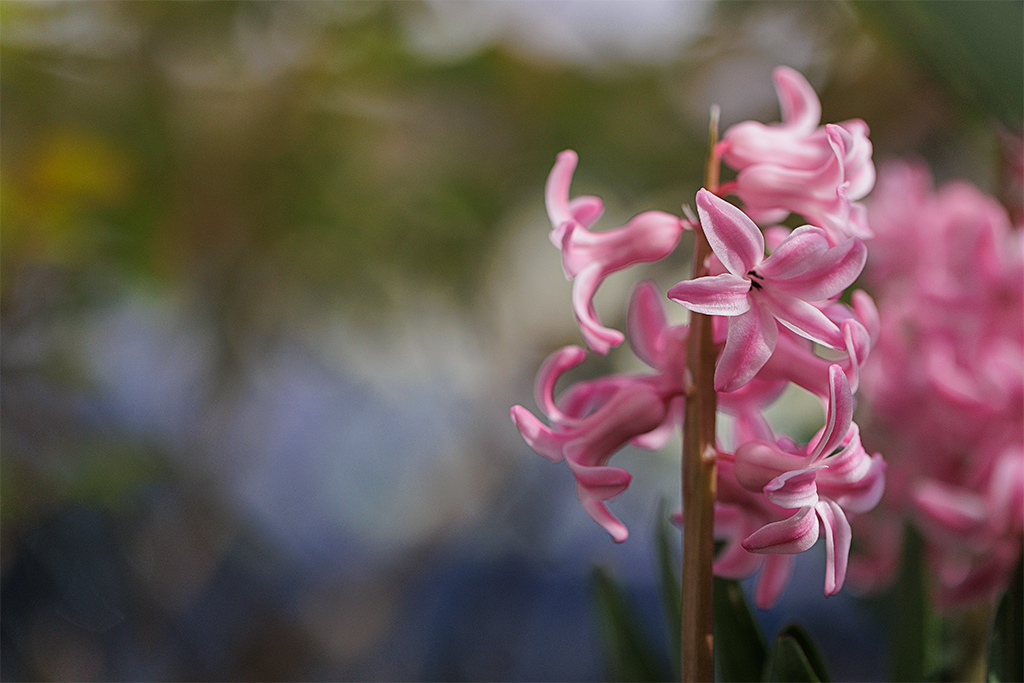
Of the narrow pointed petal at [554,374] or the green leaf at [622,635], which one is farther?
the green leaf at [622,635]

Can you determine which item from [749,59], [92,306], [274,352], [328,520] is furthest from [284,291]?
[749,59]

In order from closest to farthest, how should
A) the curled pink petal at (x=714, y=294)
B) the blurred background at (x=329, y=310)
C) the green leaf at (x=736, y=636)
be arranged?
the curled pink petal at (x=714, y=294) → the green leaf at (x=736, y=636) → the blurred background at (x=329, y=310)

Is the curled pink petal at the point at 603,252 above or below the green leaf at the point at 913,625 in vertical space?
above

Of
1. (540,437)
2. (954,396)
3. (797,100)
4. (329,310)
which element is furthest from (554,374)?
(329,310)

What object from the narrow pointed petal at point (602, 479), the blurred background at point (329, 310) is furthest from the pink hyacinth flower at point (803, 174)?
the blurred background at point (329, 310)

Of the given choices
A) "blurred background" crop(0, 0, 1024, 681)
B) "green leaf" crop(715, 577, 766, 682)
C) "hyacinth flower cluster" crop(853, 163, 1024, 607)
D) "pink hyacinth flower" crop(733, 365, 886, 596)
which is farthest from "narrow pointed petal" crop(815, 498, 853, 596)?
"blurred background" crop(0, 0, 1024, 681)

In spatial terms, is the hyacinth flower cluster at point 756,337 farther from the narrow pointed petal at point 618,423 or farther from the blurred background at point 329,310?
the blurred background at point 329,310

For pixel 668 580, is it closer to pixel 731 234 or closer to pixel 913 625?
pixel 913 625
